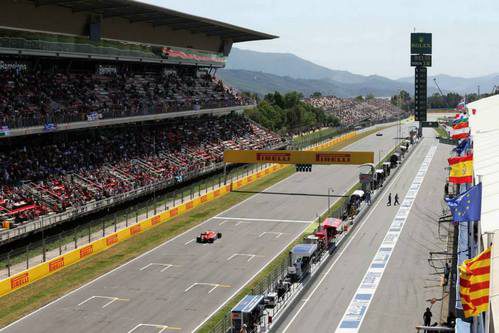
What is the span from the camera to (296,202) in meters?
64.9

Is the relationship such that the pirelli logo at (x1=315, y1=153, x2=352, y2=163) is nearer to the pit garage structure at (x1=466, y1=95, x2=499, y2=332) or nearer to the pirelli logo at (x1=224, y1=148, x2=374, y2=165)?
the pirelli logo at (x1=224, y1=148, x2=374, y2=165)

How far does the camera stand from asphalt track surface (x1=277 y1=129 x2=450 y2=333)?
31.4 m

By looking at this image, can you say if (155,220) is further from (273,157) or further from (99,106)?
(273,157)

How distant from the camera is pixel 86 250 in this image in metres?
44.1

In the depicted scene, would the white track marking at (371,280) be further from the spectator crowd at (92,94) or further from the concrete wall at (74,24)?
the concrete wall at (74,24)

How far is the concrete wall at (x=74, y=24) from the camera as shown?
57122 mm

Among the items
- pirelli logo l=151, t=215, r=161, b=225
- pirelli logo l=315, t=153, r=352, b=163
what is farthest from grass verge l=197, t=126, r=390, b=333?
pirelli logo l=151, t=215, r=161, b=225

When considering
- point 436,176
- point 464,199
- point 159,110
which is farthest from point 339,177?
point 464,199

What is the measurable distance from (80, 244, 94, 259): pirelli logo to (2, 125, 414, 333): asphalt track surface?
349 cm

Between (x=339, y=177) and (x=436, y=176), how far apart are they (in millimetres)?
12008

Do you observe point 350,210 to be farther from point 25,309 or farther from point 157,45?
→ point 157,45

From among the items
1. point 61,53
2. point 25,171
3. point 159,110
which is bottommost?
point 25,171

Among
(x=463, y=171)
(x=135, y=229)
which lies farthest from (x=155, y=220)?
(x=463, y=171)

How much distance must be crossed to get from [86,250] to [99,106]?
24.0m
